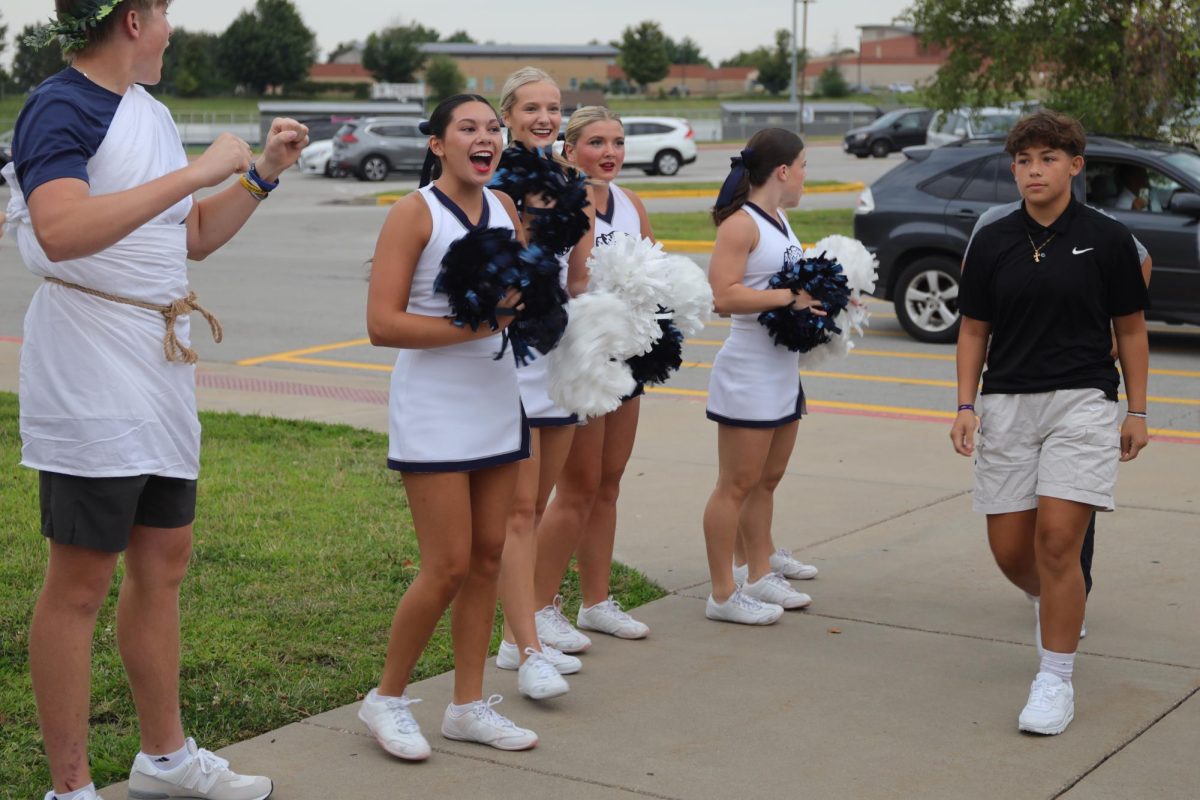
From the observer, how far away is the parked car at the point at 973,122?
18812mm

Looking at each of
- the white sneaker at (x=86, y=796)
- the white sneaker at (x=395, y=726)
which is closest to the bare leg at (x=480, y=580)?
the white sneaker at (x=395, y=726)

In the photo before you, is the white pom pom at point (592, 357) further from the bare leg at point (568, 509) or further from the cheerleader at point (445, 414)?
the bare leg at point (568, 509)

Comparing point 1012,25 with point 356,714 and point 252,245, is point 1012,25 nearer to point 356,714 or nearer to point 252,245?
point 252,245

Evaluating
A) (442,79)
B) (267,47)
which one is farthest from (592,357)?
(267,47)

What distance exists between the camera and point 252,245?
21281mm

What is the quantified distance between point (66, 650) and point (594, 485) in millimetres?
2040

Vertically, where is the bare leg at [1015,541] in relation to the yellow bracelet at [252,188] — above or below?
below

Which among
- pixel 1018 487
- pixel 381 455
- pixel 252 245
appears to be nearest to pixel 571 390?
pixel 1018 487

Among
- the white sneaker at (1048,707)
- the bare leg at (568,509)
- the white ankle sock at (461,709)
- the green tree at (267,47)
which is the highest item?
the green tree at (267,47)

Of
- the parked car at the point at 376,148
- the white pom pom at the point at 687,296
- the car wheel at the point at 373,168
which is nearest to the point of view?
the white pom pom at the point at 687,296

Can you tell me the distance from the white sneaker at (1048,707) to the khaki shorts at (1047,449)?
1.73 feet

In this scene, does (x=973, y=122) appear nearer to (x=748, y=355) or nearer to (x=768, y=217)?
(x=768, y=217)

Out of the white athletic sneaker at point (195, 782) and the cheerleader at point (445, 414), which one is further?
the cheerleader at point (445, 414)

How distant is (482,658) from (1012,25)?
14597 mm
